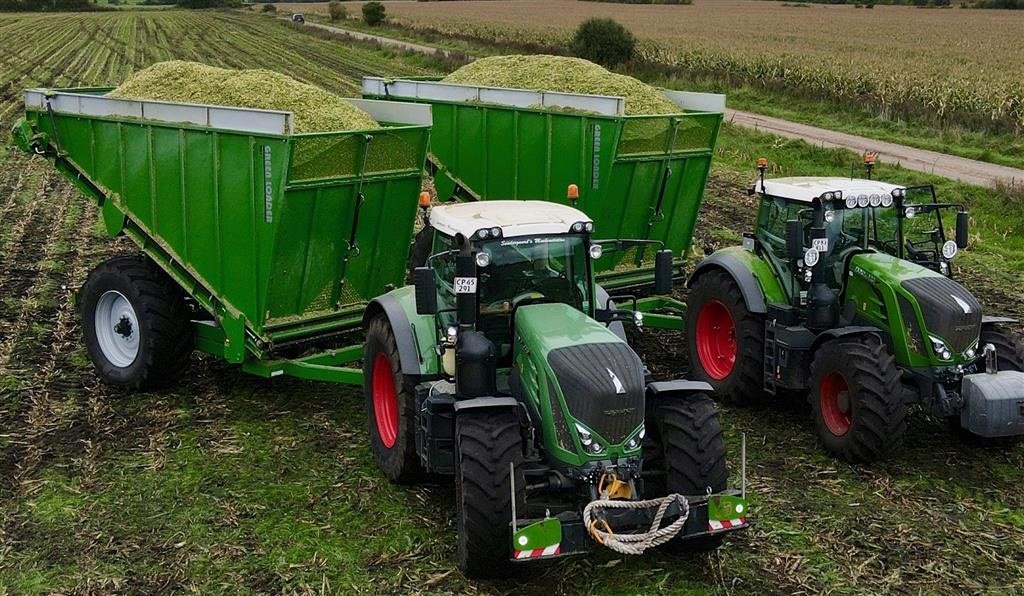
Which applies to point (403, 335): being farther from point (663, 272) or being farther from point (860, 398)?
point (860, 398)

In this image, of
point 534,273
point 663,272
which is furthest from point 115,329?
point 663,272

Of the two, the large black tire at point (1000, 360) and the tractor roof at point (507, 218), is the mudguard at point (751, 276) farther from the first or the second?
the tractor roof at point (507, 218)

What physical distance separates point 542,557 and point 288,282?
148 inches

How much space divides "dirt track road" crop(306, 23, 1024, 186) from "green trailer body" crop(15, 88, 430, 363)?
13.0m

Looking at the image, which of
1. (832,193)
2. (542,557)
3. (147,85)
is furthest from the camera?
(147,85)

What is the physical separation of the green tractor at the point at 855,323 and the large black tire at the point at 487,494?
9.92 ft

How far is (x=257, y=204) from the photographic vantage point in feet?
26.8

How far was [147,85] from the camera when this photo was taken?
976 centimetres

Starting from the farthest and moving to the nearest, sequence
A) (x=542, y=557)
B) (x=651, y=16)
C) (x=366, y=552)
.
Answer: (x=651, y=16) < (x=366, y=552) < (x=542, y=557)

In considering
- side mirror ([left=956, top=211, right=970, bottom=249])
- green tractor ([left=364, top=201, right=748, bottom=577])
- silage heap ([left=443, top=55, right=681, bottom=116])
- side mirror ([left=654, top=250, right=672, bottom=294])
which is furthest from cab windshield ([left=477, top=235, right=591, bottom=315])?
silage heap ([left=443, top=55, right=681, bottom=116])

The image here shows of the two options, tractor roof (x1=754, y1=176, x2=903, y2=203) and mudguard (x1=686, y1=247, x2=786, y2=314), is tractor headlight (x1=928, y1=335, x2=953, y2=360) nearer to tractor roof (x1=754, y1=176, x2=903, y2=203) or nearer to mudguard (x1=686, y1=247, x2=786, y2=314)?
tractor roof (x1=754, y1=176, x2=903, y2=203)

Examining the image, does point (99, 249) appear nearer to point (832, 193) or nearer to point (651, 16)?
point (832, 193)

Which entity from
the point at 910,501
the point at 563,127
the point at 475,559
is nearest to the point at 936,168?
the point at 563,127

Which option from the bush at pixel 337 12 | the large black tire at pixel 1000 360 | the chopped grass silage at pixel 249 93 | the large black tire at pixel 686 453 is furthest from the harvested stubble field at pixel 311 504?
the bush at pixel 337 12
